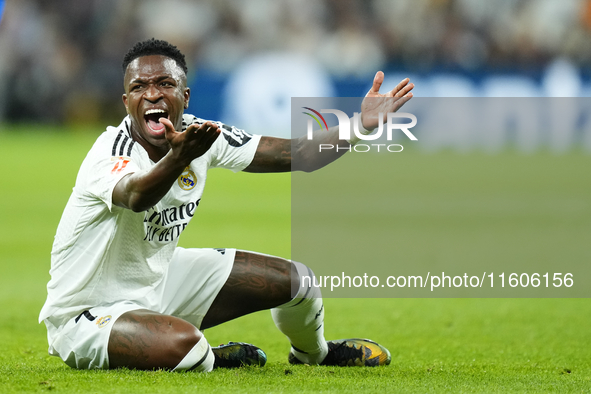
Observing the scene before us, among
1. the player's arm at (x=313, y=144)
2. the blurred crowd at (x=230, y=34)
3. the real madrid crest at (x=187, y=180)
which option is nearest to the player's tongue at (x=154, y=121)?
the real madrid crest at (x=187, y=180)

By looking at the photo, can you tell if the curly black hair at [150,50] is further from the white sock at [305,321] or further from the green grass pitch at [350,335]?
the green grass pitch at [350,335]

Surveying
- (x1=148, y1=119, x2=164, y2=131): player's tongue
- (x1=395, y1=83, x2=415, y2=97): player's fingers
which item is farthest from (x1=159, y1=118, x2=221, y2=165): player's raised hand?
(x1=395, y1=83, x2=415, y2=97): player's fingers

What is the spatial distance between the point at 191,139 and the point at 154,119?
0.76 metres

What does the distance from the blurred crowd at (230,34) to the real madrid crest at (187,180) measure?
15.9 metres

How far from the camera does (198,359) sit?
13.4 feet

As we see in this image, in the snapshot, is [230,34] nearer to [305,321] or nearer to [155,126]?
[305,321]

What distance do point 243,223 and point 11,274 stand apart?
12.7 feet

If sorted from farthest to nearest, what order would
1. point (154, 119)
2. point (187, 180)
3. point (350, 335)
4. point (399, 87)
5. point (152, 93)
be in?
point (350, 335)
point (399, 87)
point (187, 180)
point (154, 119)
point (152, 93)

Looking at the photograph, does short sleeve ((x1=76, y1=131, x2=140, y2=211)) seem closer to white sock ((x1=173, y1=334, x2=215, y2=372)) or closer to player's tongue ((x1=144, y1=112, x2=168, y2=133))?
player's tongue ((x1=144, y1=112, x2=168, y2=133))

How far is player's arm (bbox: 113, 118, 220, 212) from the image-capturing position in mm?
3596

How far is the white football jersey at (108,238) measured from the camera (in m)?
4.11

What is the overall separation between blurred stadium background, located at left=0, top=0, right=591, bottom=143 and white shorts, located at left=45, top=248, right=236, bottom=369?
1441 cm

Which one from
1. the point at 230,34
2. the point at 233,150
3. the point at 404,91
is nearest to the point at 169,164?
the point at 233,150

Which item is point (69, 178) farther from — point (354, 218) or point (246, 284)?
point (246, 284)
